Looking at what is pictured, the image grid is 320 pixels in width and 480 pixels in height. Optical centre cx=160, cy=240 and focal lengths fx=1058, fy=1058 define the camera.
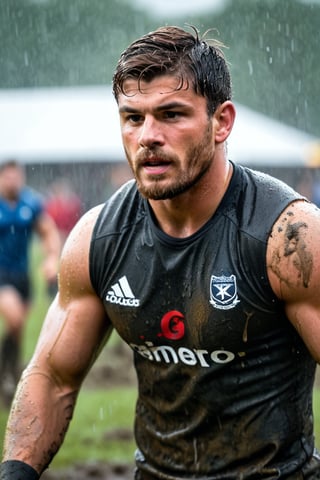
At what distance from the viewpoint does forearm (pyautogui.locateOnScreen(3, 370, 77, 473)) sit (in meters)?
3.71

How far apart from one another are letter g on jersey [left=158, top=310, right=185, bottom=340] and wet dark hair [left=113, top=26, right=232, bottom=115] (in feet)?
2.33

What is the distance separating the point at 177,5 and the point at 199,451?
38408mm

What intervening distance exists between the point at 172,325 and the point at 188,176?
528 mm

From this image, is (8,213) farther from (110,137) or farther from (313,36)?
(313,36)

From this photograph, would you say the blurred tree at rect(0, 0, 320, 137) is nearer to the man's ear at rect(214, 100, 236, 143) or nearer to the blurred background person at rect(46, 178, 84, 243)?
the blurred background person at rect(46, 178, 84, 243)

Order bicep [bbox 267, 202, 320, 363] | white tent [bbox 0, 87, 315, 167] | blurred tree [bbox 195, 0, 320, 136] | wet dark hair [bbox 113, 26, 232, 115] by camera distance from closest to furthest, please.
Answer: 1. bicep [bbox 267, 202, 320, 363]
2. wet dark hair [bbox 113, 26, 232, 115]
3. white tent [bbox 0, 87, 315, 167]
4. blurred tree [bbox 195, 0, 320, 136]

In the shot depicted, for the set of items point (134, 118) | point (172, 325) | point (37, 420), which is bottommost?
point (37, 420)

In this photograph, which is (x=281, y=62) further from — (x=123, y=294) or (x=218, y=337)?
(x=218, y=337)

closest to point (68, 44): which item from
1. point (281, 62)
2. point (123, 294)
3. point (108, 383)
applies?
point (281, 62)

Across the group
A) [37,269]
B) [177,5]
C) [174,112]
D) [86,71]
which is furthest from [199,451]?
[177,5]

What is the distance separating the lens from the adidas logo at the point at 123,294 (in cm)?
373

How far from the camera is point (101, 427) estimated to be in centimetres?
897

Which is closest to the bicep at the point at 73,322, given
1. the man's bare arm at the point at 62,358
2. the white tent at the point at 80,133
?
the man's bare arm at the point at 62,358

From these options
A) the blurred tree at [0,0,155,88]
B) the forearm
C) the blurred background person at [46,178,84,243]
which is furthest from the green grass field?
the blurred tree at [0,0,155,88]
